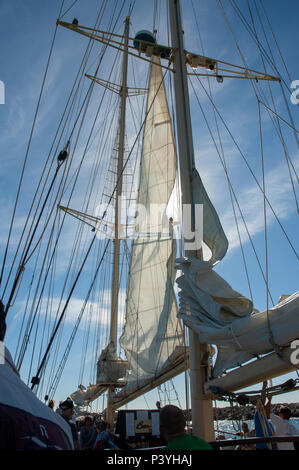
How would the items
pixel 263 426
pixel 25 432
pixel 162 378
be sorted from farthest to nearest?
1. pixel 162 378
2. pixel 263 426
3. pixel 25 432

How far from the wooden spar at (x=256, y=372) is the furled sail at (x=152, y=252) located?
4328 millimetres

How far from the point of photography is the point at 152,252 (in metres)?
10.0

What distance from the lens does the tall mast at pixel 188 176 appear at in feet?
14.3

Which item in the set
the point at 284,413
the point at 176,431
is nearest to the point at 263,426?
the point at 284,413

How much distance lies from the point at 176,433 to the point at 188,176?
4.14 meters

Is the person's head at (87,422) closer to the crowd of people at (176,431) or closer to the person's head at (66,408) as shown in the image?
the crowd of people at (176,431)

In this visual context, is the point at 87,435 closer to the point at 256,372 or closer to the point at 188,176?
the point at 256,372

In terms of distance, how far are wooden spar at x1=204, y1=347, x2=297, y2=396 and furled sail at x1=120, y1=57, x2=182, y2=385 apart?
433cm

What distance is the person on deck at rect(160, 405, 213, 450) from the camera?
5.30 feet

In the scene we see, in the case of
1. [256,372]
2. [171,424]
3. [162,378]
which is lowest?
[171,424]

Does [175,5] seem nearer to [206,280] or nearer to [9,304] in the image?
[206,280]

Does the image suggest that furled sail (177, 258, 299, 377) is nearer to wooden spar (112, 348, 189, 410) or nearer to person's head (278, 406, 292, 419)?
person's head (278, 406, 292, 419)

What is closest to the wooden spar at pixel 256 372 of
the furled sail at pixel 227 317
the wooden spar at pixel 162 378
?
the furled sail at pixel 227 317
